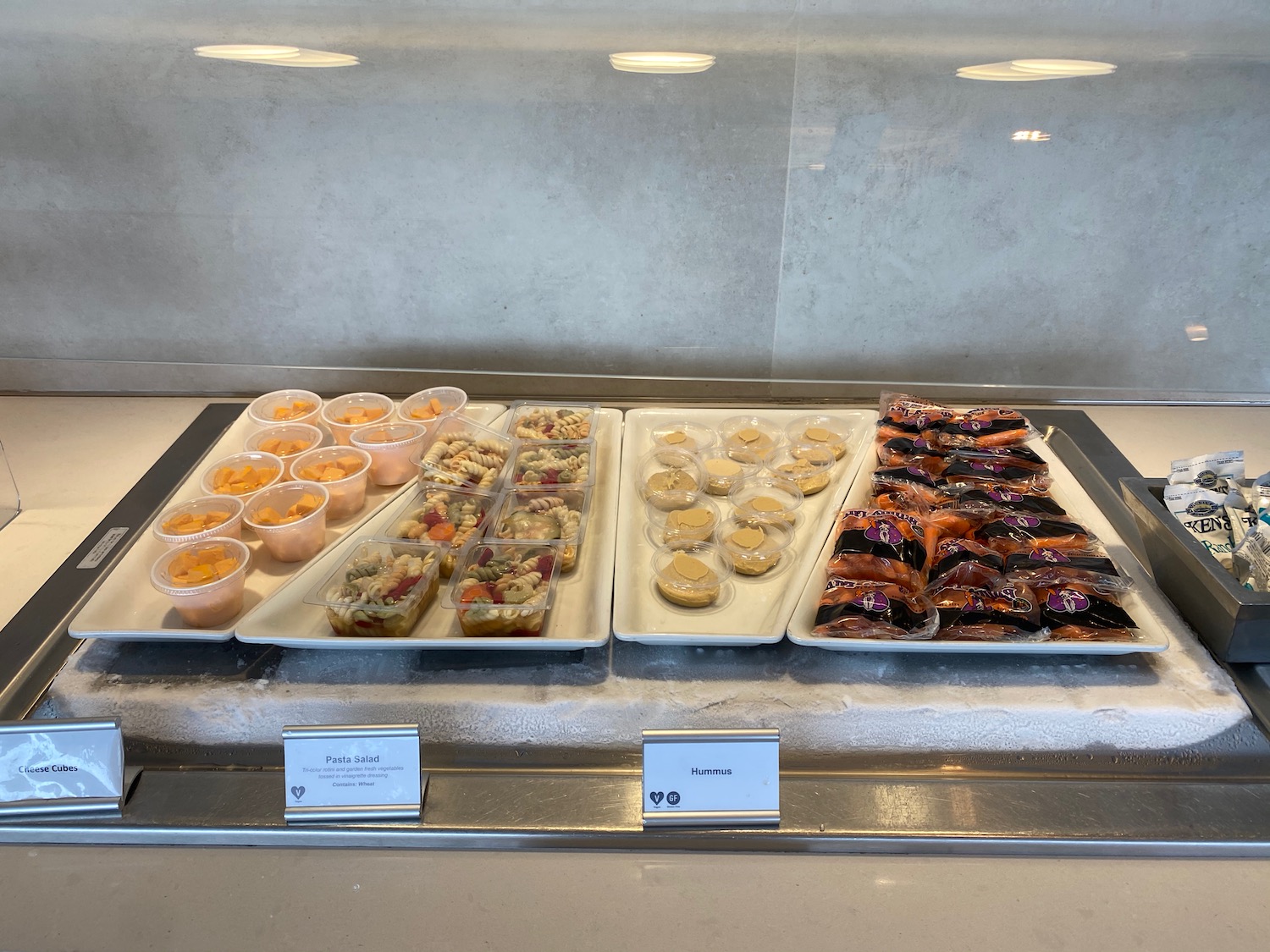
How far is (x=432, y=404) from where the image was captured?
1.56m

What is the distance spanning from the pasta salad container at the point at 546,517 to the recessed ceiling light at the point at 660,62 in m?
0.74

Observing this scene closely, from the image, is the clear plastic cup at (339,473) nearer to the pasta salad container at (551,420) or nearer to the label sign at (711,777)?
the pasta salad container at (551,420)

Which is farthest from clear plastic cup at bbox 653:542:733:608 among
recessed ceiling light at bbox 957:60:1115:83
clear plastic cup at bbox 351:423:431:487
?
recessed ceiling light at bbox 957:60:1115:83

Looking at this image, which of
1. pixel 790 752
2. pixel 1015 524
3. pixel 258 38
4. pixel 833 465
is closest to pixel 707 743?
pixel 790 752

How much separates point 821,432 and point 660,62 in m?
0.70

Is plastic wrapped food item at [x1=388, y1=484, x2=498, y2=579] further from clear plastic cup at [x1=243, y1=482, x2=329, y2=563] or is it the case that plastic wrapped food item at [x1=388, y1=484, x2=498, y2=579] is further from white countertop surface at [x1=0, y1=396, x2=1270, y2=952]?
white countertop surface at [x1=0, y1=396, x2=1270, y2=952]

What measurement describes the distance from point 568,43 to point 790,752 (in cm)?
119

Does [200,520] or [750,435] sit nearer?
[200,520]

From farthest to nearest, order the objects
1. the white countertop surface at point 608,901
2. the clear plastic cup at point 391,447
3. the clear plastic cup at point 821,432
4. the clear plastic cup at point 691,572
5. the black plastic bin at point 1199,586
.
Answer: the clear plastic cup at point 821,432 < the clear plastic cup at point 391,447 < the clear plastic cup at point 691,572 < the black plastic bin at point 1199,586 < the white countertop surface at point 608,901

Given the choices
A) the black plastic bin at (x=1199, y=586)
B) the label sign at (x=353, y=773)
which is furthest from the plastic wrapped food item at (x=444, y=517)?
the black plastic bin at (x=1199, y=586)

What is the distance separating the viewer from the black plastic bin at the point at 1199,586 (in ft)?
3.42

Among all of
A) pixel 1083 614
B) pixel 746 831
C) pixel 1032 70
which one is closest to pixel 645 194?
pixel 1032 70

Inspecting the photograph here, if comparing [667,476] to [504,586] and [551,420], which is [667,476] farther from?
[504,586]

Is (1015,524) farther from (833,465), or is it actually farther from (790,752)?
(790,752)
